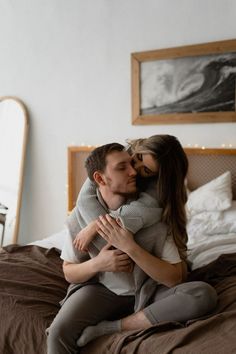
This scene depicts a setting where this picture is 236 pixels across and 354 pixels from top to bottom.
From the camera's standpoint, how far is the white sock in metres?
1.26

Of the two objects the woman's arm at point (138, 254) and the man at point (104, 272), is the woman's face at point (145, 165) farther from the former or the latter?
the woman's arm at point (138, 254)

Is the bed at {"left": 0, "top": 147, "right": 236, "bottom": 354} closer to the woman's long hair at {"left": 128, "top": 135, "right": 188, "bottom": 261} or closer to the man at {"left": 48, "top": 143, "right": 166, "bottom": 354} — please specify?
the man at {"left": 48, "top": 143, "right": 166, "bottom": 354}

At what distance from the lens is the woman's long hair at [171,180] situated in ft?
4.58

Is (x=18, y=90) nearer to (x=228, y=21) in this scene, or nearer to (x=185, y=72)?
(x=185, y=72)

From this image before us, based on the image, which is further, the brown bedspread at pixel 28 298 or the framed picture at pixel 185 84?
the framed picture at pixel 185 84

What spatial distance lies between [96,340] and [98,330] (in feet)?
0.10

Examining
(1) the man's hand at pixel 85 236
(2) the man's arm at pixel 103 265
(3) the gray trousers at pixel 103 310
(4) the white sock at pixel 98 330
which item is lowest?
(4) the white sock at pixel 98 330

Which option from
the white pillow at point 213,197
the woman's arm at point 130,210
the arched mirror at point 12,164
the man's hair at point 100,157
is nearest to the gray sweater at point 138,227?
the woman's arm at point 130,210

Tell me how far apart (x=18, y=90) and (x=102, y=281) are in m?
2.68

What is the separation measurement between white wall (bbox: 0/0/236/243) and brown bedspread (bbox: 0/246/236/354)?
1482 millimetres

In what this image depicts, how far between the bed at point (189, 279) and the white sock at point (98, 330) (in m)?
0.02

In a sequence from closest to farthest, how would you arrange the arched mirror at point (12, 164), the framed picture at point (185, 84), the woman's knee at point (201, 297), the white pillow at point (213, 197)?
the woman's knee at point (201, 297) < the white pillow at point (213, 197) < the framed picture at point (185, 84) < the arched mirror at point (12, 164)

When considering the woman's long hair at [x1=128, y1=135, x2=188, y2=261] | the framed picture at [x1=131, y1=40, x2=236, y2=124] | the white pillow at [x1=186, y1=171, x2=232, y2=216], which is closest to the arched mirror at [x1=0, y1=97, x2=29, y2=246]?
the framed picture at [x1=131, y1=40, x2=236, y2=124]

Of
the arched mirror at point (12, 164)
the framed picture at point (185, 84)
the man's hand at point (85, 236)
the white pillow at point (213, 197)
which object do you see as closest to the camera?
the man's hand at point (85, 236)
